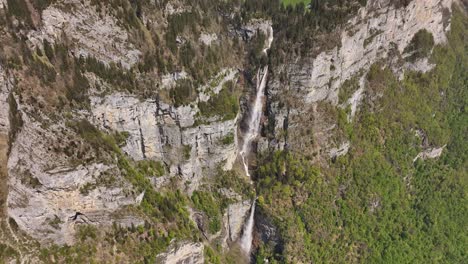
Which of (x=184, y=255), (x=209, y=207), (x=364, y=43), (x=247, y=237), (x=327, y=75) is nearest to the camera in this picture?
(x=184, y=255)

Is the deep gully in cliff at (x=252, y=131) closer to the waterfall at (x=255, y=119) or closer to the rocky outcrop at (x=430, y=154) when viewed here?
the waterfall at (x=255, y=119)

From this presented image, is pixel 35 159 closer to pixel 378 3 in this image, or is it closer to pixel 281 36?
pixel 281 36

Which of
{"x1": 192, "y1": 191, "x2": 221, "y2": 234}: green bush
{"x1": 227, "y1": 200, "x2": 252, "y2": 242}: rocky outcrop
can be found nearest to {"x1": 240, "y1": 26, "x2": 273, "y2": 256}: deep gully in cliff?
{"x1": 227, "y1": 200, "x2": 252, "y2": 242}: rocky outcrop

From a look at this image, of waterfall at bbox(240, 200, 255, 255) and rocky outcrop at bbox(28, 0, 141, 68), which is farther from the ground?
rocky outcrop at bbox(28, 0, 141, 68)

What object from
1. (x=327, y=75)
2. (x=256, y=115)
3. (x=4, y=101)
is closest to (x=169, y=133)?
(x=256, y=115)

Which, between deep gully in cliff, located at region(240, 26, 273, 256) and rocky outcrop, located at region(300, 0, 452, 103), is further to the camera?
deep gully in cliff, located at region(240, 26, 273, 256)

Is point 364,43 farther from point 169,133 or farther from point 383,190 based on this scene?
point 169,133

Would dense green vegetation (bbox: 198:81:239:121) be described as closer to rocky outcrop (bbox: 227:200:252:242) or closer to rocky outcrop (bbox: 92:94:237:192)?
rocky outcrop (bbox: 92:94:237:192)

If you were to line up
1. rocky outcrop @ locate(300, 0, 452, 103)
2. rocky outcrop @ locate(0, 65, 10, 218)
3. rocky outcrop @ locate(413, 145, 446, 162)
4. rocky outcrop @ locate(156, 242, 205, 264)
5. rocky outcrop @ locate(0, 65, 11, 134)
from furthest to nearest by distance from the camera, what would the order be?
rocky outcrop @ locate(413, 145, 446, 162) < rocky outcrop @ locate(300, 0, 452, 103) < rocky outcrop @ locate(156, 242, 205, 264) < rocky outcrop @ locate(0, 65, 10, 218) < rocky outcrop @ locate(0, 65, 11, 134)
